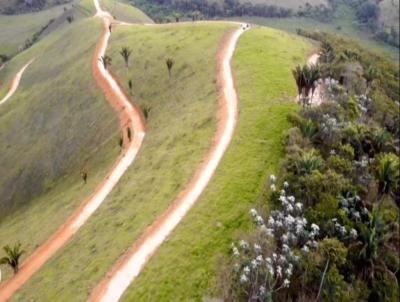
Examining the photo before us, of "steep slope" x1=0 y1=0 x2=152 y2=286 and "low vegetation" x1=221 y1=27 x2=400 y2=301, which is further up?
"low vegetation" x1=221 y1=27 x2=400 y2=301

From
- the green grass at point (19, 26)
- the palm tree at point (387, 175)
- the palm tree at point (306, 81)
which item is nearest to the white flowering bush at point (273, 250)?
the palm tree at point (387, 175)

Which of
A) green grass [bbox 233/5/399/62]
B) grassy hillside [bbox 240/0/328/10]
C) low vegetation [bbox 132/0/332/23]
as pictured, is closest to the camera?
green grass [bbox 233/5/399/62]

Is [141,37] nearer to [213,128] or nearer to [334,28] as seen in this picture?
[213,128]

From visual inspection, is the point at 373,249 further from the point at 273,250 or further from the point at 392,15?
the point at 392,15

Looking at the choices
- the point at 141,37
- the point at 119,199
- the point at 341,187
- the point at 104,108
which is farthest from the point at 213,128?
the point at 141,37

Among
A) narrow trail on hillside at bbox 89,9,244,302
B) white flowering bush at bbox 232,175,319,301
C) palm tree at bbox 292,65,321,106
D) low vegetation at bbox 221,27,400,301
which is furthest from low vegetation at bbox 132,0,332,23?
white flowering bush at bbox 232,175,319,301

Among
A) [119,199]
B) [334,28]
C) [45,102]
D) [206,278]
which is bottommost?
[334,28]

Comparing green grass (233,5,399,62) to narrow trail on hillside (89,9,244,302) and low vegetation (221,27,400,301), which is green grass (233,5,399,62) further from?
low vegetation (221,27,400,301)
